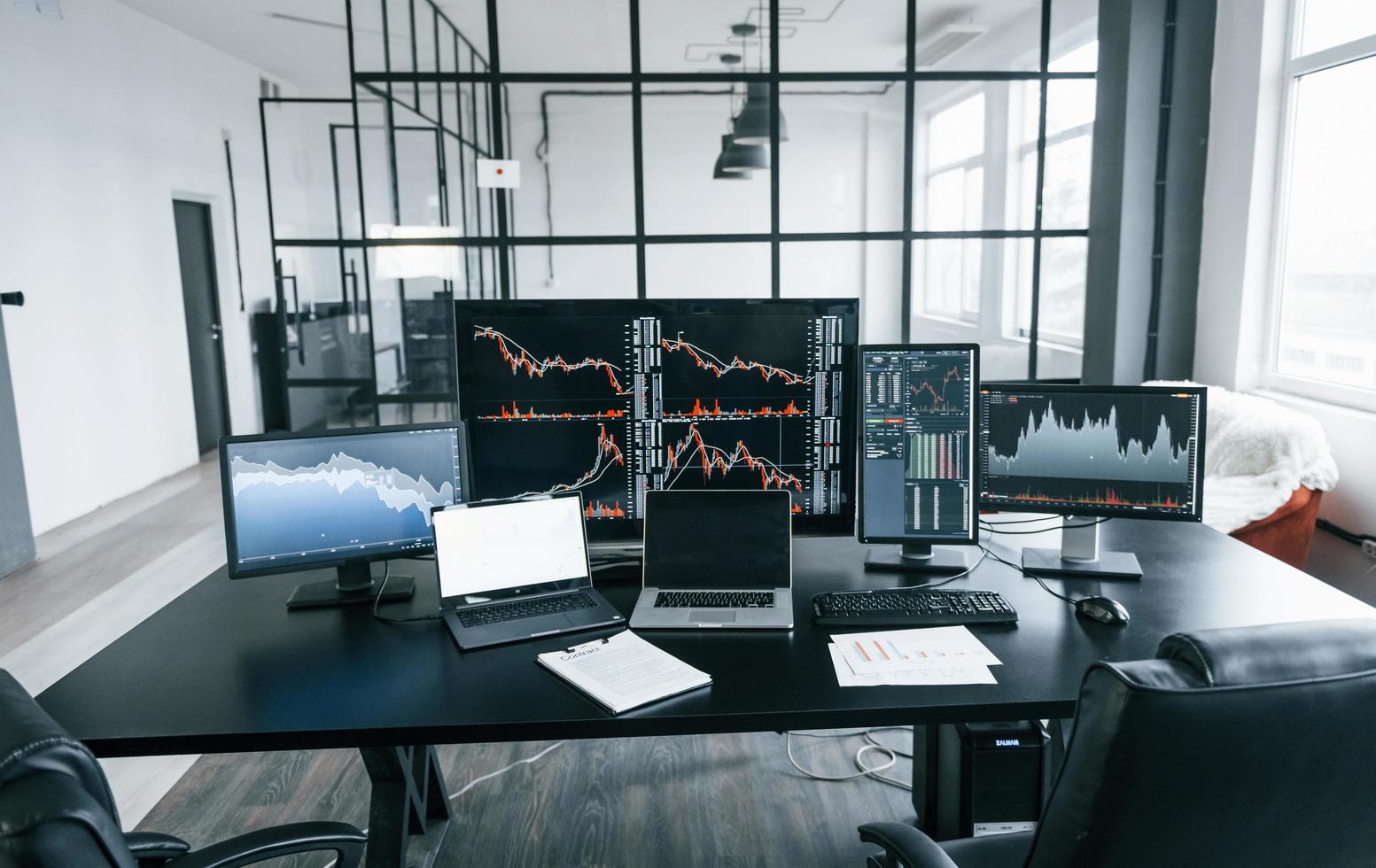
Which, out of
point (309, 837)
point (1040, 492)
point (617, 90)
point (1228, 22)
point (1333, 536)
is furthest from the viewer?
point (617, 90)

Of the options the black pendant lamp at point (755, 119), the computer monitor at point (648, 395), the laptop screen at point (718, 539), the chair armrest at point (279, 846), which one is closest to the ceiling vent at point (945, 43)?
the black pendant lamp at point (755, 119)

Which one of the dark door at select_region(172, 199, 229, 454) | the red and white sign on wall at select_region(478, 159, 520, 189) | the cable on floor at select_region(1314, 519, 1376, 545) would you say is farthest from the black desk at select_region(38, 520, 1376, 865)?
the dark door at select_region(172, 199, 229, 454)

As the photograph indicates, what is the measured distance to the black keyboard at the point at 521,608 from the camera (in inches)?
65.9

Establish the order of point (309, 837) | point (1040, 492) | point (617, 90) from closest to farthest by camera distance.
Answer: point (309, 837) < point (1040, 492) < point (617, 90)

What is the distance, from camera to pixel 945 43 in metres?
4.65

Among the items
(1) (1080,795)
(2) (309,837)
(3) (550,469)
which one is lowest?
(2) (309,837)

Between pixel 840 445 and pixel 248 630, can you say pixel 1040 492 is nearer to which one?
pixel 840 445

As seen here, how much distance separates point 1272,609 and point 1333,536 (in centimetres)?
250

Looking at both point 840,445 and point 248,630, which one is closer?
point 248,630

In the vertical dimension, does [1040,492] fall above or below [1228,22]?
below

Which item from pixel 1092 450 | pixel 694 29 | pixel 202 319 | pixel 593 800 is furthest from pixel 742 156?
pixel 202 319

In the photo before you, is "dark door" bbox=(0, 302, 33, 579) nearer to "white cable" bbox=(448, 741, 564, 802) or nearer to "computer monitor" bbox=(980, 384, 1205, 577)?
"white cable" bbox=(448, 741, 564, 802)

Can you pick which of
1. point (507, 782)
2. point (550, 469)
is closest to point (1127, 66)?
point (550, 469)

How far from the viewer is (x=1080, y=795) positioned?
0.85 meters
